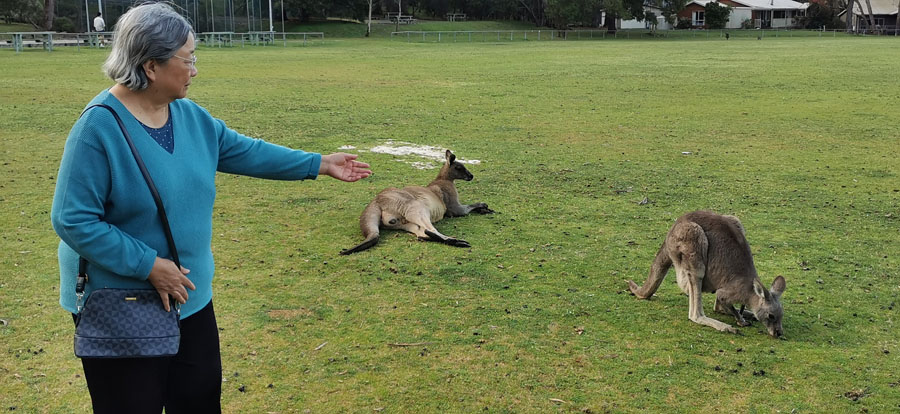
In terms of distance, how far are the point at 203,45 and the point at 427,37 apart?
1602cm

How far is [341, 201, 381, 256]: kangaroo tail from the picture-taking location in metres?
6.09

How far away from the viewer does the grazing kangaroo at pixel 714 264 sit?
4754mm

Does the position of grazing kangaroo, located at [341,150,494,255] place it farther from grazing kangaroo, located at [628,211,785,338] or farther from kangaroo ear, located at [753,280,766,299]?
kangaroo ear, located at [753,280,766,299]

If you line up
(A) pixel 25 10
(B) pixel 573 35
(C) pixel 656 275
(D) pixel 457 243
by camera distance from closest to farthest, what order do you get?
(C) pixel 656 275
(D) pixel 457 243
(A) pixel 25 10
(B) pixel 573 35

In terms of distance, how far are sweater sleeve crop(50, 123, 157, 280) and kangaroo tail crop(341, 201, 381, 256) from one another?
3592mm

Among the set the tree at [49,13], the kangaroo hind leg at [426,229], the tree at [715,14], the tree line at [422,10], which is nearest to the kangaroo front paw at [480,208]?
the kangaroo hind leg at [426,229]

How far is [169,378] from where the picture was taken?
287cm

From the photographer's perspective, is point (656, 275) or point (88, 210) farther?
point (656, 275)

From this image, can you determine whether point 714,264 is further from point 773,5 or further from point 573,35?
point 773,5

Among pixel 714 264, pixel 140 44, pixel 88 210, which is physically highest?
pixel 140 44

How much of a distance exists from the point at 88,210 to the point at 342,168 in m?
1.13

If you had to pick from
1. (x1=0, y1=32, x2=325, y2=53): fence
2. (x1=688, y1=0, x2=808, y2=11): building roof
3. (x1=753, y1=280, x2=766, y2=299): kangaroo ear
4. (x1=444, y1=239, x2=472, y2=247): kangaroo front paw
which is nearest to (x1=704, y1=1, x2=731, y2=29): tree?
(x1=688, y1=0, x2=808, y2=11): building roof

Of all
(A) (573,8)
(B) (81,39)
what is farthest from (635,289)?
(A) (573,8)

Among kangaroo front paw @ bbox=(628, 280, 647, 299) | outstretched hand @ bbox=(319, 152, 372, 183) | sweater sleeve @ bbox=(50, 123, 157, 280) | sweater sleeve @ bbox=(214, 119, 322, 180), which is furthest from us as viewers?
kangaroo front paw @ bbox=(628, 280, 647, 299)
